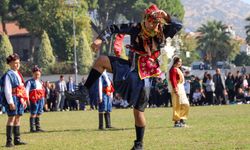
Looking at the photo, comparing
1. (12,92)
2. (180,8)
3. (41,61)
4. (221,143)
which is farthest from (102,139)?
(180,8)

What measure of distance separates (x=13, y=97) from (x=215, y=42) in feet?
310

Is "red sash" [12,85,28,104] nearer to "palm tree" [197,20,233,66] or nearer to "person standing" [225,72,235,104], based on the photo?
"person standing" [225,72,235,104]

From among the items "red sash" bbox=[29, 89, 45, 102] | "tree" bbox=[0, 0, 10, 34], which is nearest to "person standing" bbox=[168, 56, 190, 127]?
"red sash" bbox=[29, 89, 45, 102]

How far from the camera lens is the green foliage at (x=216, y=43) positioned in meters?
105

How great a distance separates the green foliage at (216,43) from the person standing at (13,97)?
90.1 metres

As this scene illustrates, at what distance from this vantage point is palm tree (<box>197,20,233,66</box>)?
105 metres

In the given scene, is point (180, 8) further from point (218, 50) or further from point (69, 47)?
point (69, 47)

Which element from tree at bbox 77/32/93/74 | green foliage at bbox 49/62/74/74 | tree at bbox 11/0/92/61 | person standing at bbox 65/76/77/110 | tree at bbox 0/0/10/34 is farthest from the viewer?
tree at bbox 0/0/10/34

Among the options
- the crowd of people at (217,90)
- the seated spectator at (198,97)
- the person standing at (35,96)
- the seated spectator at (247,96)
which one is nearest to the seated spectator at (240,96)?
the crowd of people at (217,90)

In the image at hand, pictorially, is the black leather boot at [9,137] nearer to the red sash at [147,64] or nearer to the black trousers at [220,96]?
the red sash at [147,64]

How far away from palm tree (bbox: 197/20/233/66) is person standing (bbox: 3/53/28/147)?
3545 inches

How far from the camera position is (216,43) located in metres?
106

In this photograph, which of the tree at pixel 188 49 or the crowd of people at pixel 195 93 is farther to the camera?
the tree at pixel 188 49

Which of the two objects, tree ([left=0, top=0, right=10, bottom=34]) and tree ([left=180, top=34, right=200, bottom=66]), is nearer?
tree ([left=0, top=0, right=10, bottom=34])
